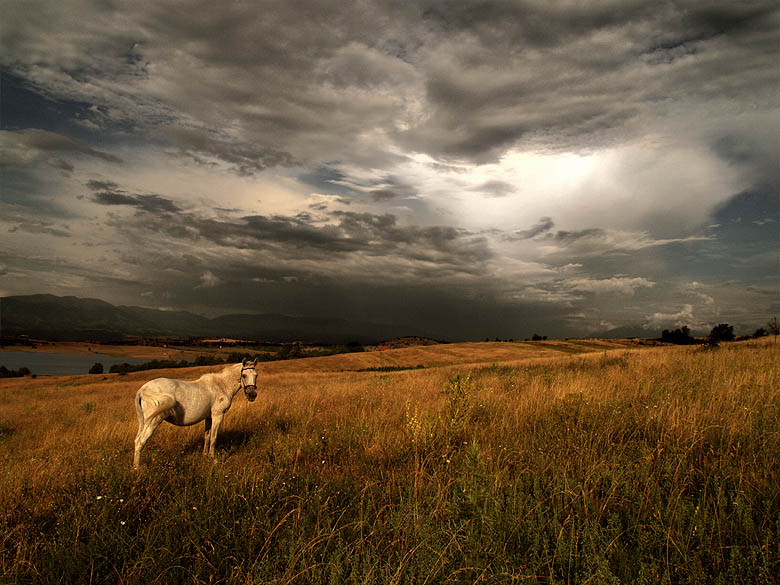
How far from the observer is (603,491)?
146 inches

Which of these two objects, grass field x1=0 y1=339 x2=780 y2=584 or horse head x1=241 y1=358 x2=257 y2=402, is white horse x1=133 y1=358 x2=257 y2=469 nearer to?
horse head x1=241 y1=358 x2=257 y2=402

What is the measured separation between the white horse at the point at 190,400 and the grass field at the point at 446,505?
0.47 metres

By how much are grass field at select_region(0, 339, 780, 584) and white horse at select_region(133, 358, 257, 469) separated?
0.47 metres

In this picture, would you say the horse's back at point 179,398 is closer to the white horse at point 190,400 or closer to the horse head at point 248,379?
the white horse at point 190,400

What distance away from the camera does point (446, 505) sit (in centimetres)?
346

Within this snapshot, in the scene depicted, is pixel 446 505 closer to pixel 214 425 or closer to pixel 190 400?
pixel 214 425

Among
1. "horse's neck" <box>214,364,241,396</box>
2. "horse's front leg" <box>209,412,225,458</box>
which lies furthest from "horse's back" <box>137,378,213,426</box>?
"horse's neck" <box>214,364,241,396</box>

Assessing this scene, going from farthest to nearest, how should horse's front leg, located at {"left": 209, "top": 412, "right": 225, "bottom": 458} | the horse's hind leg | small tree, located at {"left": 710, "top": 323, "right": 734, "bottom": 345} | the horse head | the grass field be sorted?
small tree, located at {"left": 710, "top": 323, "right": 734, "bottom": 345} → the horse head → horse's front leg, located at {"left": 209, "top": 412, "right": 225, "bottom": 458} → the horse's hind leg → the grass field

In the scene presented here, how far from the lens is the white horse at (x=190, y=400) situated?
18.8 feet

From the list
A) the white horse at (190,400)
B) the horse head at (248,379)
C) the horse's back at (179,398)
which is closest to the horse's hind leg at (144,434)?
the white horse at (190,400)

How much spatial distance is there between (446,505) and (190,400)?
4.55m

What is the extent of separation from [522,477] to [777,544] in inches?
77.5

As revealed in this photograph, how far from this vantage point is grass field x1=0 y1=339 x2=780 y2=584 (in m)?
2.76

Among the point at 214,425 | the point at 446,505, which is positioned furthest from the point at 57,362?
the point at 446,505
